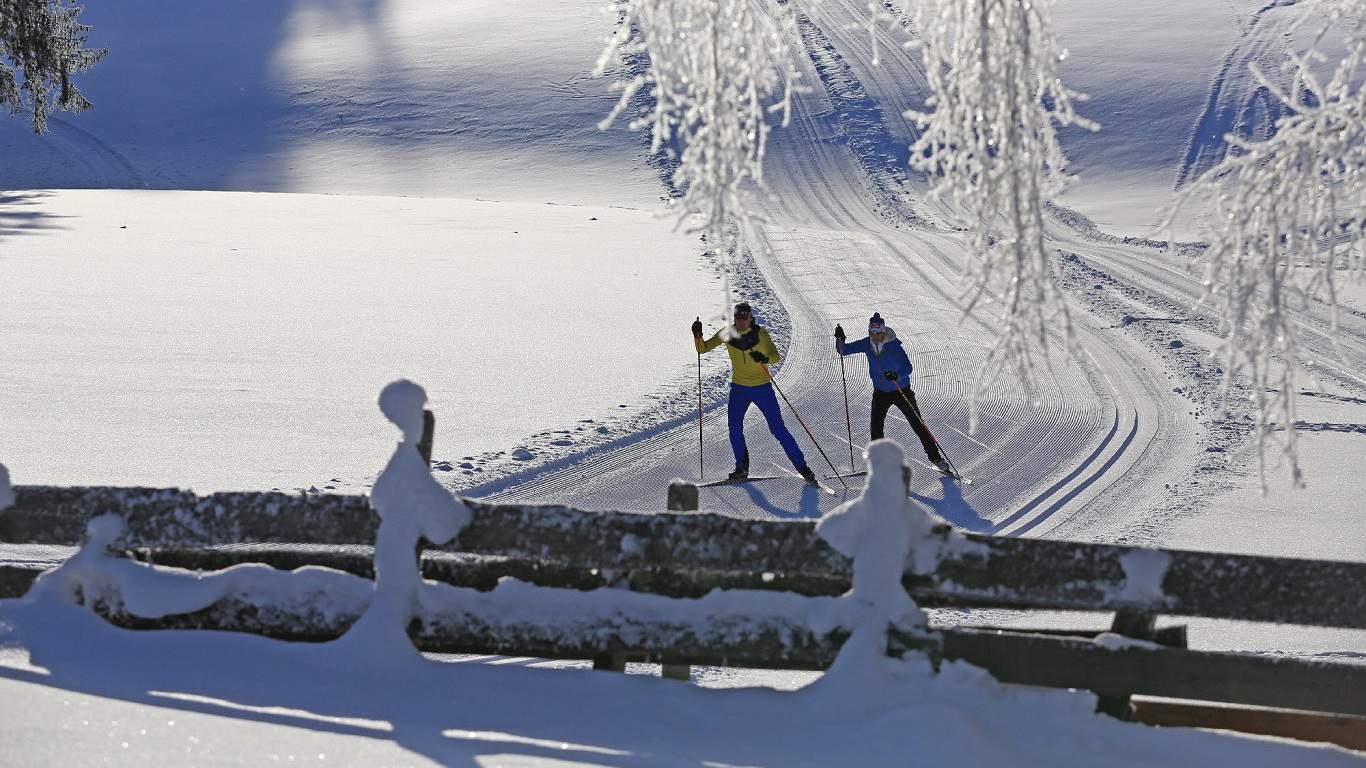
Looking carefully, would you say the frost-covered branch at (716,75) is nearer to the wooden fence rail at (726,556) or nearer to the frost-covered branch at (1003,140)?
the frost-covered branch at (1003,140)

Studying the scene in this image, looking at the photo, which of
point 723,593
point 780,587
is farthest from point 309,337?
point 723,593

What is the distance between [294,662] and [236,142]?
44601mm

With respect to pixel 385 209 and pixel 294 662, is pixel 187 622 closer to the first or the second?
pixel 294 662

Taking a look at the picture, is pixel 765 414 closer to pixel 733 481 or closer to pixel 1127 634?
pixel 733 481

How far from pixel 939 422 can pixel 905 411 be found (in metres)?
1.50

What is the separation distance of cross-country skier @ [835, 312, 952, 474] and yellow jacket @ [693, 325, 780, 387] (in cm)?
77

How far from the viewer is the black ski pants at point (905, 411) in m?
11.7

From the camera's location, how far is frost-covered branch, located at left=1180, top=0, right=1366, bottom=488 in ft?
14.2

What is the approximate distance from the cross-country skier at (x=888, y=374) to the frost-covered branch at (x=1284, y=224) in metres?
6.98

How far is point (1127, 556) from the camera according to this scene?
5.05m

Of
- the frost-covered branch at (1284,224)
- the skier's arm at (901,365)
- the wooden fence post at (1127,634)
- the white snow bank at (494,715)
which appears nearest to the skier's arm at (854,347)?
the skier's arm at (901,365)

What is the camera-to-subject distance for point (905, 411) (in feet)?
39.5

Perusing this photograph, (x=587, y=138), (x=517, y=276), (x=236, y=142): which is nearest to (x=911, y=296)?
(x=517, y=276)

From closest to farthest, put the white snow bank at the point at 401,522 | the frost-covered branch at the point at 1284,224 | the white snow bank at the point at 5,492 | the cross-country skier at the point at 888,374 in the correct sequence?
the frost-covered branch at the point at 1284,224 < the white snow bank at the point at 401,522 < the white snow bank at the point at 5,492 < the cross-country skier at the point at 888,374
